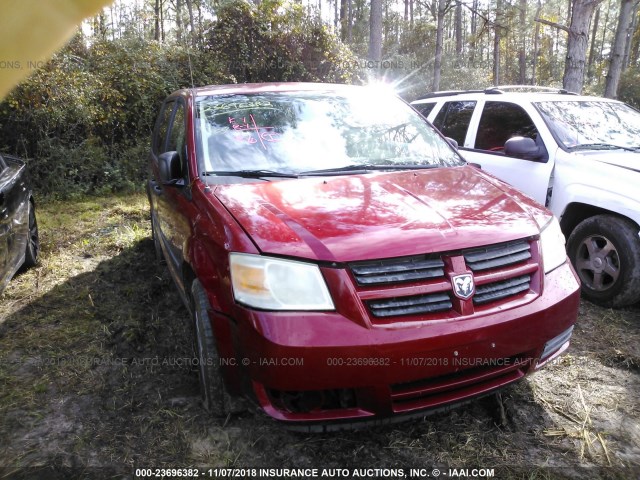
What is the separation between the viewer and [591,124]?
4.46 m

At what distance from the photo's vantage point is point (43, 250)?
536 centimetres

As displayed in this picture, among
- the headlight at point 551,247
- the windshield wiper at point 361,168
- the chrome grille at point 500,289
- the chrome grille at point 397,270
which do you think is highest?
the windshield wiper at point 361,168

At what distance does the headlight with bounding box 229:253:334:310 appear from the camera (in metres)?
1.95

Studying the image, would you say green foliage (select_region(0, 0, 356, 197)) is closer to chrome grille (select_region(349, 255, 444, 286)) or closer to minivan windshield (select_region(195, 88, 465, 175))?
minivan windshield (select_region(195, 88, 465, 175))

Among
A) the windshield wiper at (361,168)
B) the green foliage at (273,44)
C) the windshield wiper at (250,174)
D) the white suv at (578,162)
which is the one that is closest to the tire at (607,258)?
the white suv at (578,162)

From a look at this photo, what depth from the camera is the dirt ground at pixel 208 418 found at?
221 centimetres

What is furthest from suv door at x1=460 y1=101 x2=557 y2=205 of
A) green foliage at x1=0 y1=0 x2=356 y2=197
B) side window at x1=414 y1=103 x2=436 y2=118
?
green foliage at x1=0 y1=0 x2=356 y2=197

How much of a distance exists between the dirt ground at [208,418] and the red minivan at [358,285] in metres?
0.33

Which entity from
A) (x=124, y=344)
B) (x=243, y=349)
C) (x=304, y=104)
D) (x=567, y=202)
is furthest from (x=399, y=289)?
(x=567, y=202)

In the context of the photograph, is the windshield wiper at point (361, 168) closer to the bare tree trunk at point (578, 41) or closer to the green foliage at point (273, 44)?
the bare tree trunk at point (578, 41)

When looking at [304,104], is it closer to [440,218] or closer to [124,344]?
[440,218]

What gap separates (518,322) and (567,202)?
7.63ft

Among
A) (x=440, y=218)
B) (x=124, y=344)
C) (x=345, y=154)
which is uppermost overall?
(x=345, y=154)

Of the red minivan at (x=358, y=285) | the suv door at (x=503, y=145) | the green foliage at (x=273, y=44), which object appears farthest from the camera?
the green foliage at (x=273, y=44)
